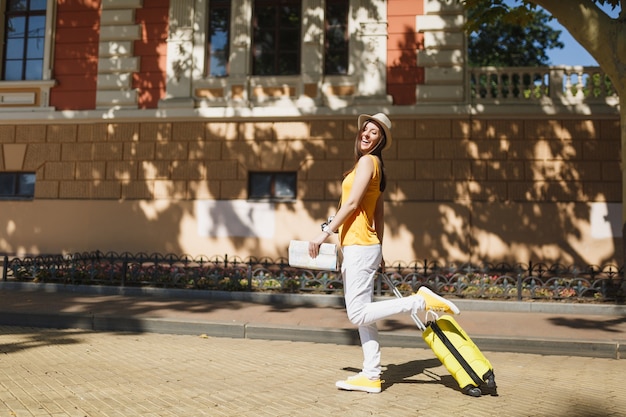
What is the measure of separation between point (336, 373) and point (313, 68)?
9788mm

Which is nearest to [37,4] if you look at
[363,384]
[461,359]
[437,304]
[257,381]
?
[257,381]

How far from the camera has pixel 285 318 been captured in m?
7.48

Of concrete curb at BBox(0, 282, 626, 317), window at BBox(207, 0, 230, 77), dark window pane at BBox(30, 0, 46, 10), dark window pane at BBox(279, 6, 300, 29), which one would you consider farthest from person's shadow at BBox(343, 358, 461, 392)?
dark window pane at BBox(30, 0, 46, 10)

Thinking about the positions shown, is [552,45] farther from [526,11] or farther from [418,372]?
[418,372]

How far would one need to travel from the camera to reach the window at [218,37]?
45.8 ft

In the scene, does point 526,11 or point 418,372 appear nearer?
point 418,372

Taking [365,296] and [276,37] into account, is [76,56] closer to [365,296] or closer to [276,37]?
[276,37]

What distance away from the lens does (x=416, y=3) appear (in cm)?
1302

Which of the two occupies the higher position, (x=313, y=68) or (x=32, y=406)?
(x=313, y=68)

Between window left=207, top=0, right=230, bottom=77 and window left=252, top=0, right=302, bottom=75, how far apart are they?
2.38ft

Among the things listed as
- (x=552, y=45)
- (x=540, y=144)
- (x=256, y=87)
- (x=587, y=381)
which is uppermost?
(x=552, y=45)

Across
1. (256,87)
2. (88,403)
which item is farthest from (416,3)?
(88,403)

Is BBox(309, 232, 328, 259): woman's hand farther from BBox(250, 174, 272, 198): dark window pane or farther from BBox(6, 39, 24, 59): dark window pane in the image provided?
BBox(6, 39, 24, 59): dark window pane

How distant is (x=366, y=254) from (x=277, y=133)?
9.66 meters
